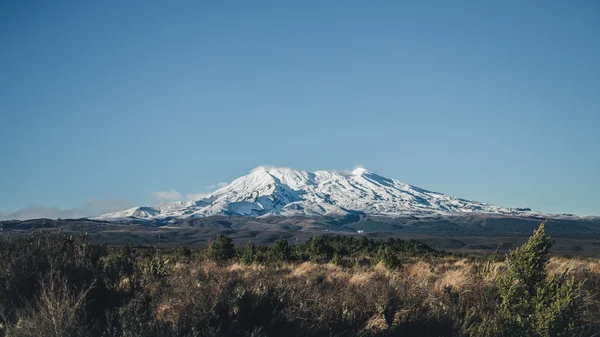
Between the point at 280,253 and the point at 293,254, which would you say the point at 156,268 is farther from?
the point at 293,254

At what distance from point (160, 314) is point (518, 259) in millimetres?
6096

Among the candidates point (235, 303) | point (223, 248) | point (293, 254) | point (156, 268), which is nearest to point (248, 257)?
point (293, 254)

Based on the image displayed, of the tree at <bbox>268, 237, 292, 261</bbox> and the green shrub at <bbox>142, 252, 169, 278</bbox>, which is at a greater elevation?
the green shrub at <bbox>142, 252, 169, 278</bbox>

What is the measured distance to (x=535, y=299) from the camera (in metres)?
8.14

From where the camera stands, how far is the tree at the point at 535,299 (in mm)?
7473

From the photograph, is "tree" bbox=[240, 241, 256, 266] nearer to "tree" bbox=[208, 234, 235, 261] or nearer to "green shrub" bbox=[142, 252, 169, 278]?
"tree" bbox=[208, 234, 235, 261]

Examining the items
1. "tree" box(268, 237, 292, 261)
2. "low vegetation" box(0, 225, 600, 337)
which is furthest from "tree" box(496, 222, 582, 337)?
"tree" box(268, 237, 292, 261)

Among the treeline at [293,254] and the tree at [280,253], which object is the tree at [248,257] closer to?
the treeline at [293,254]

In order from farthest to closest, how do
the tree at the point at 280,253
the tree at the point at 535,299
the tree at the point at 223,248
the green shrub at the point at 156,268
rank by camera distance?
the tree at the point at 223,248 < the tree at the point at 280,253 < the green shrub at the point at 156,268 < the tree at the point at 535,299

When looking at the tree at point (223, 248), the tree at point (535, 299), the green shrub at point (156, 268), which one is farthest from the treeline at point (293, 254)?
the green shrub at point (156, 268)

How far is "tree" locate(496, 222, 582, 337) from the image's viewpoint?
7.47 m

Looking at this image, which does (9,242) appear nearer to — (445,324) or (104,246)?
(104,246)

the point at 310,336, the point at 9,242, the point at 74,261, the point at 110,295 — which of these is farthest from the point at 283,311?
the point at 9,242

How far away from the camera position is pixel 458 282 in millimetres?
10922
